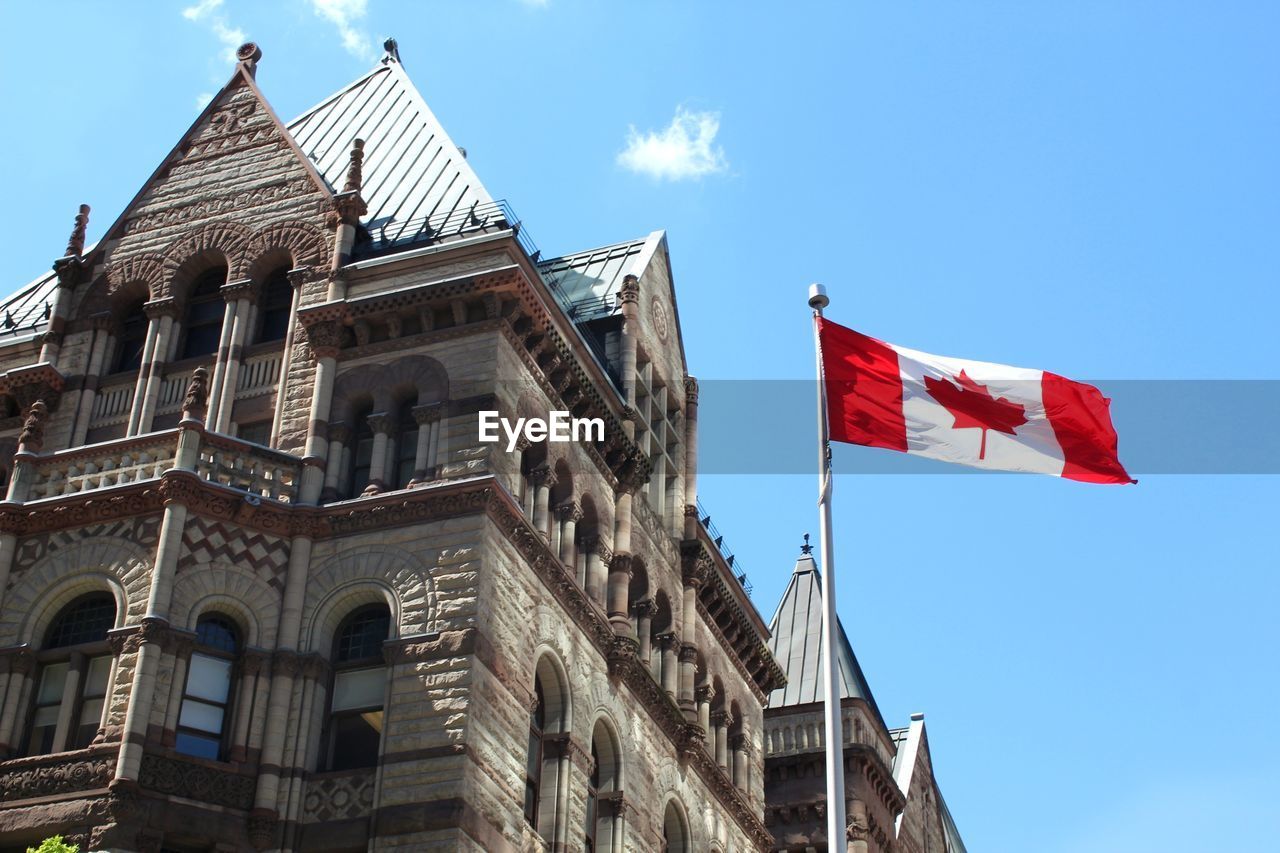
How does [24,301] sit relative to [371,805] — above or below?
above

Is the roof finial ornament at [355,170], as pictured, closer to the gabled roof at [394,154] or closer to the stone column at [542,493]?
the gabled roof at [394,154]

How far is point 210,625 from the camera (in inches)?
1347

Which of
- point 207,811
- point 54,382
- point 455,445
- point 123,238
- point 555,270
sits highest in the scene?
point 555,270

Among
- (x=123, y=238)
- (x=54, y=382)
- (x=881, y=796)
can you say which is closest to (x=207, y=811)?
(x=54, y=382)

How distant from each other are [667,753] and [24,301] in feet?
62.6

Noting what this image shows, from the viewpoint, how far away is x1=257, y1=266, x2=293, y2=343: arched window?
132ft

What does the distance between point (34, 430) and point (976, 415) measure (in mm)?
19174

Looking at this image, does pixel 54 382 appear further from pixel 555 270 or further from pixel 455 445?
pixel 555 270

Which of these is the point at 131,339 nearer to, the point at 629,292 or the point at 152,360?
the point at 152,360

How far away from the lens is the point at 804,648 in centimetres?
6456

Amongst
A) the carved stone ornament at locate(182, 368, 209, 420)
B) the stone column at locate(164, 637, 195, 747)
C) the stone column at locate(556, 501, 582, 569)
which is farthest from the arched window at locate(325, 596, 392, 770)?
the stone column at locate(556, 501, 582, 569)

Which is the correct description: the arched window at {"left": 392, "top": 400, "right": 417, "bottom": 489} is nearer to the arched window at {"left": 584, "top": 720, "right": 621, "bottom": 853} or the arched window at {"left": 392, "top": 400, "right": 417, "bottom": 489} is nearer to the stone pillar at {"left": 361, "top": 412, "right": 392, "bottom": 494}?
the stone pillar at {"left": 361, "top": 412, "right": 392, "bottom": 494}

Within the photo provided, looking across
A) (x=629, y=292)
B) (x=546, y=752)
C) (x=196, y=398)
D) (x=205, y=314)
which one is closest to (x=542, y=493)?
(x=546, y=752)

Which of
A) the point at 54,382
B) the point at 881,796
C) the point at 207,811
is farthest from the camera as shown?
the point at 881,796
